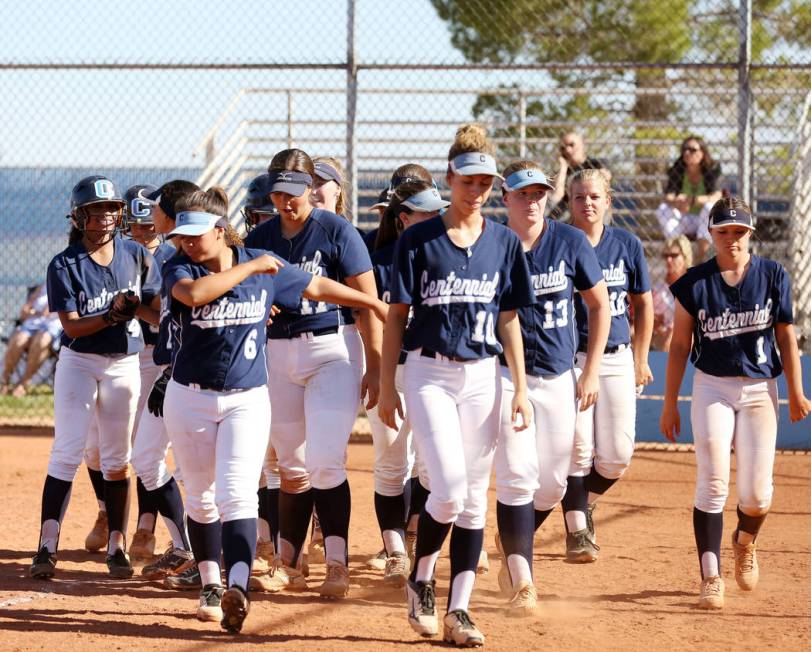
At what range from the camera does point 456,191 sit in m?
4.62

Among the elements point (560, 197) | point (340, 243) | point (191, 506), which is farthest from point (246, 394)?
point (560, 197)

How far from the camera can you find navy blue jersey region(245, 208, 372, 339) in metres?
5.32

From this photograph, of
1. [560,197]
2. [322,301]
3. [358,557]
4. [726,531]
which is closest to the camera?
[322,301]

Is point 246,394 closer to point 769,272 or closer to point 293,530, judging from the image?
point 293,530

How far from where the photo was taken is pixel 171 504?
5.92 m

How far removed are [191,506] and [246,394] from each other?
554mm

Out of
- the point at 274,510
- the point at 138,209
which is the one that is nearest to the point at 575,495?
the point at 274,510

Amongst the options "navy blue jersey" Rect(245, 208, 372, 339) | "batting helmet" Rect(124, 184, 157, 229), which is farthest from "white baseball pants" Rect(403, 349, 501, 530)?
"batting helmet" Rect(124, 184, 157, 229)

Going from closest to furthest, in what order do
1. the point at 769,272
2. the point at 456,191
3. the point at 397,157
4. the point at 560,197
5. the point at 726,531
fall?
the point at 456,191 < the point at 769,272 < the point at 726,531 < the point at 560,197 < the point at 397,157

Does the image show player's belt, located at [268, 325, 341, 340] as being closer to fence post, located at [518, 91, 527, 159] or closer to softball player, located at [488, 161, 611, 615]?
softball player, located at [488, 161, 611, 615]

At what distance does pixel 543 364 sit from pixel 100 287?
225 centimetres

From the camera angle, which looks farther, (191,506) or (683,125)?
(683,125)

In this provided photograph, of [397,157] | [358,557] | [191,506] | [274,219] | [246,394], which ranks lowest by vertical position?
[358,557]

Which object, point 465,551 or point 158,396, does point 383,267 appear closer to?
point 158,396
